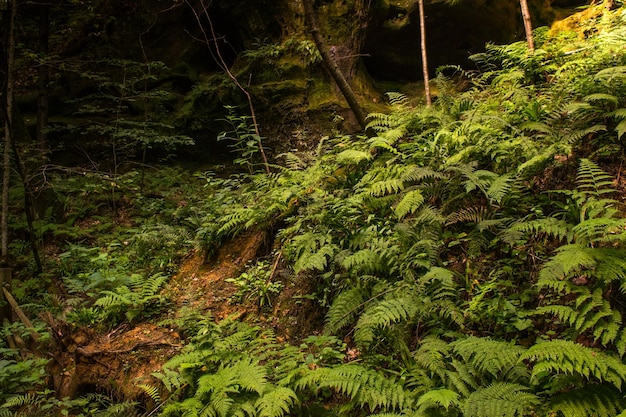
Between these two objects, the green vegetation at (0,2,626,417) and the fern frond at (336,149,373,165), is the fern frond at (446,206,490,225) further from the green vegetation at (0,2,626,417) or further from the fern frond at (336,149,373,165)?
the fern frond at (336,149,373,165)

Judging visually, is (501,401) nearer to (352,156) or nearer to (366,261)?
(366,261)

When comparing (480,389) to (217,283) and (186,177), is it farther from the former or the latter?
(186,177)

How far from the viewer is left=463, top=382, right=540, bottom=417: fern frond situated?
7.99 feet

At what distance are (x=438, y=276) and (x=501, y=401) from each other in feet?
3.72

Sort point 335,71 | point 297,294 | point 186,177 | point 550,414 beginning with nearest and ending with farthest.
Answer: point 550,414
point 297,294
point 335,71
point 186,177

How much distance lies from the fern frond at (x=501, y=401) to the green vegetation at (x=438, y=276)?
1 centimetres

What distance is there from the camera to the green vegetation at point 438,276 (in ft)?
9.22

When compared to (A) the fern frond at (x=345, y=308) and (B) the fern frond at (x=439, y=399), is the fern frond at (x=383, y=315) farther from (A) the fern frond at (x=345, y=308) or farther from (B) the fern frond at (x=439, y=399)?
(B) the fern frond at (x=439, y=399)

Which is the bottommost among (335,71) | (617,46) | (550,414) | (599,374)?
(550,414)

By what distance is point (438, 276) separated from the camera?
344 cm

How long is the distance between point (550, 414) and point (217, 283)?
415cm

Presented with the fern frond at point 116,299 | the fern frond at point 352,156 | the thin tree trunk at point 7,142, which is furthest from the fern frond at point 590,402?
the thin tree trunk at point 7,142

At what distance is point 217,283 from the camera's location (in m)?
5.54

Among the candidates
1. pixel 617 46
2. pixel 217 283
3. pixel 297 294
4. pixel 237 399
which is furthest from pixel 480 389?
pixel 617 46
